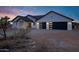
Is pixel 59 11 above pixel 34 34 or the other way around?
above

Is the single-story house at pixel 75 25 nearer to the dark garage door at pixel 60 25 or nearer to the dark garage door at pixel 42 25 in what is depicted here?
the dark garage door at pixel 60 25

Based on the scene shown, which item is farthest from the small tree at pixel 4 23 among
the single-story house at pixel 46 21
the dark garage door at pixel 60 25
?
the dark garage door at pixel 60 25

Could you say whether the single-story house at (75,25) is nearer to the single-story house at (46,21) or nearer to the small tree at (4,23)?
the single-story house at (46,21)

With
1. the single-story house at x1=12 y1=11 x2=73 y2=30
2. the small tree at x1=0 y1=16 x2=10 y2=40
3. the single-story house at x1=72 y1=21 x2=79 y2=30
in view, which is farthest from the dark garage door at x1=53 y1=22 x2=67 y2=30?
the small tree at x1=0 y1=16 x2=10 y2=40

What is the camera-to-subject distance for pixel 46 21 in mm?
4082

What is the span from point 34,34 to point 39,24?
159 mm

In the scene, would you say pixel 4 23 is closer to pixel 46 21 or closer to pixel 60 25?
pixel 46 21

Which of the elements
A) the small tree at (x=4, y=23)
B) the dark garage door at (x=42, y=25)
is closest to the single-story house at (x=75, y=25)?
the dark garage door at (x=42, y=25)

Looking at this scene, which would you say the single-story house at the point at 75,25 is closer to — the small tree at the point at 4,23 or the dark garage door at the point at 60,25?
the dark garage door at the point at 60,25

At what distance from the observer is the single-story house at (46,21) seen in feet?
13.2
